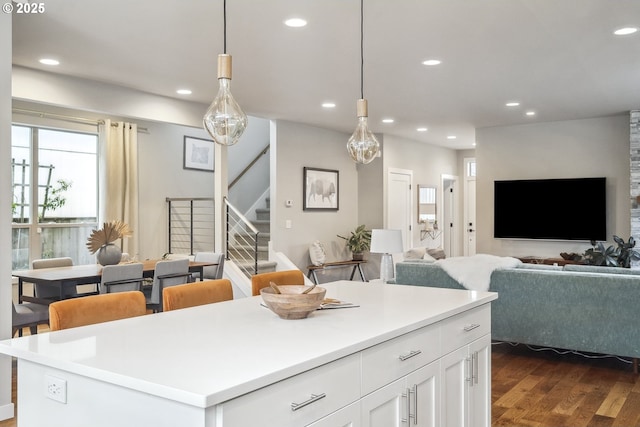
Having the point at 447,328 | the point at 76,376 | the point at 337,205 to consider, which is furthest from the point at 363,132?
the point at 337,205

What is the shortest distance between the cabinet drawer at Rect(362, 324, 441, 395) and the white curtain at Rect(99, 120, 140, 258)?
18.0 feet

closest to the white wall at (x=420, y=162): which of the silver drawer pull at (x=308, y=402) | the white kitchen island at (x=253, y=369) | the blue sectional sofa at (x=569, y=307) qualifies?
the blue sectional sofa at (x=569, y=307)

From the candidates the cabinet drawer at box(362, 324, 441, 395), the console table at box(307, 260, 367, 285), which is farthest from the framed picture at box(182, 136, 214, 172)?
the cabinet drawer at box(362, 324, 441, 395)

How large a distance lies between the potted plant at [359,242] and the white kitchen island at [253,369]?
6.32 metres

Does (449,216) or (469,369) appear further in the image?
(449,216)

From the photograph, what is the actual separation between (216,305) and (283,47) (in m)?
2.61

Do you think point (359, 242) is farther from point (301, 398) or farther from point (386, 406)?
point (301, 398)

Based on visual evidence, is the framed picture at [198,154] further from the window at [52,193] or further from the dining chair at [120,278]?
the dining chair at [120,278]

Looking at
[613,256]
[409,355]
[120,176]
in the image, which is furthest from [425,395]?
[120,176]

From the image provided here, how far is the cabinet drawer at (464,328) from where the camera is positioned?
2393 millimetres

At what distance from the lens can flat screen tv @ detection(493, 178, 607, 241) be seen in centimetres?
762

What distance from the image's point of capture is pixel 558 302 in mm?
4379

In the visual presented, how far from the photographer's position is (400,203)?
9.70 metres

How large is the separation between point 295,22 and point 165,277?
94.0 inches
